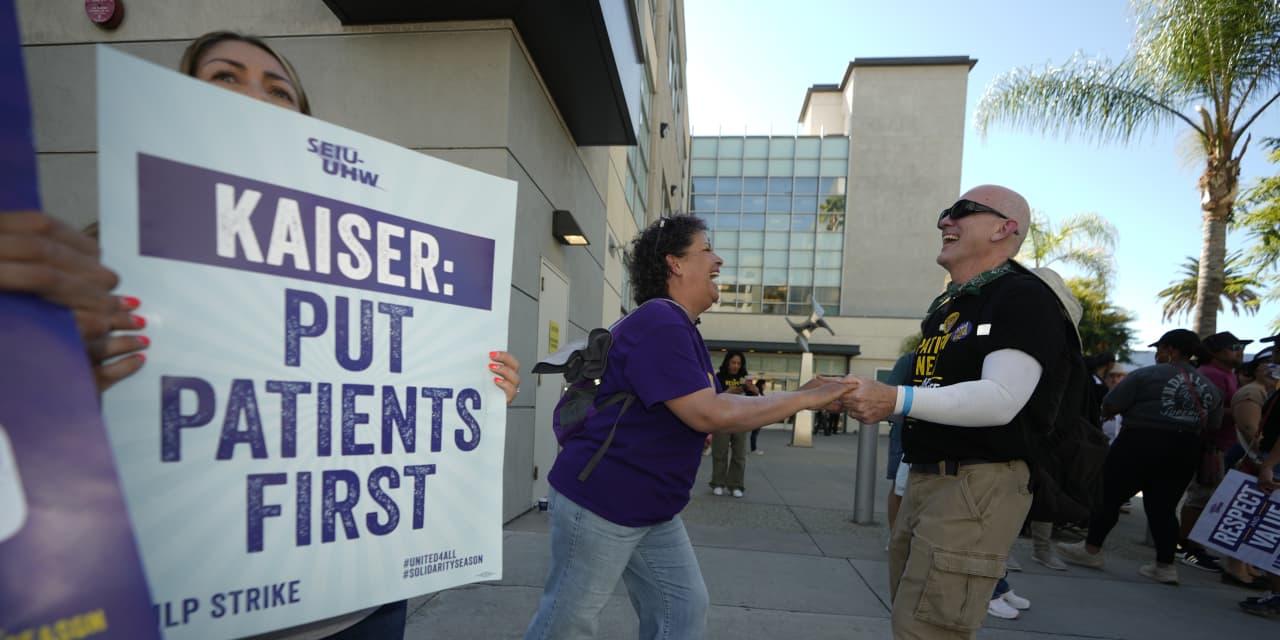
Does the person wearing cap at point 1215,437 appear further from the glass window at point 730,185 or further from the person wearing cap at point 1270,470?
the glass window at point 730,185

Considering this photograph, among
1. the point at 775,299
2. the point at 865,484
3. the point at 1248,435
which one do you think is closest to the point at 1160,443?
the point at 1248,435

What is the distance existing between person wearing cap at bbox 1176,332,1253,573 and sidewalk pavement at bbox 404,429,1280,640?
420 mm

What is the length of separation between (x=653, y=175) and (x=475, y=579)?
15.0m

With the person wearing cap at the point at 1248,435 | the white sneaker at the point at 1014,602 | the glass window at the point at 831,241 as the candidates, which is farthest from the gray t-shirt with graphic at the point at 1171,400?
the glass window at the point at 831,241

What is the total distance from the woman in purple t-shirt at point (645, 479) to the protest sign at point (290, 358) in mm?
440

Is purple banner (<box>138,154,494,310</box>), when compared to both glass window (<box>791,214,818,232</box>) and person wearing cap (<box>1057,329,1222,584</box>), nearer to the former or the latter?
person wearing cap (<box>1057,329,1222,584</box>)

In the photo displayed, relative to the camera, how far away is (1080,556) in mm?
5340

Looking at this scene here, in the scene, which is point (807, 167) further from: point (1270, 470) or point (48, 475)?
point (48, 475)

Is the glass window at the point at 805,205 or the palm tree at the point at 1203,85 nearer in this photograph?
the palm tree at the point at 1203,85

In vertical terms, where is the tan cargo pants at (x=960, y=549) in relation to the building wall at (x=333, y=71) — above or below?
below

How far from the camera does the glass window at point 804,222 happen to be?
109 ft

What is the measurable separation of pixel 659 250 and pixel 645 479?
→ 0.85 meters

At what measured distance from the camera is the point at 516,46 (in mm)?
5105

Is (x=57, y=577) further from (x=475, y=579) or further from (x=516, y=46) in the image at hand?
(x=516, y=46)
